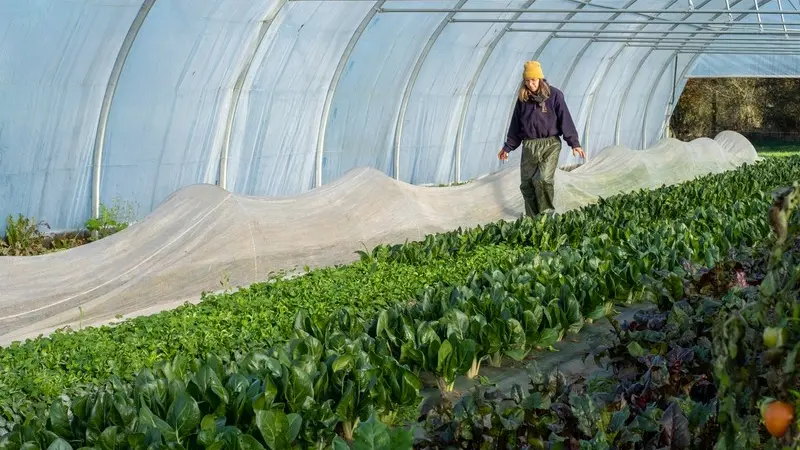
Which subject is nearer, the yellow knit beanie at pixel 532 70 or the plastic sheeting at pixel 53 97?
the plastic sheeting at pixel 53 97

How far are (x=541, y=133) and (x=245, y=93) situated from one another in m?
3.39

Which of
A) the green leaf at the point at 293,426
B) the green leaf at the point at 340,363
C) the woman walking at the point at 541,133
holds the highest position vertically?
the woman walking at the point at 541,133

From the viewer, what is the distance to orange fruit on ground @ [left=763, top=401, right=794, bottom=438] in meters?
1.81

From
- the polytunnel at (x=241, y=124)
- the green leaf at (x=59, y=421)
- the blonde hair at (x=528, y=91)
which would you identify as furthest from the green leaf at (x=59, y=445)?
the blonde hair at (x=528, y=91)

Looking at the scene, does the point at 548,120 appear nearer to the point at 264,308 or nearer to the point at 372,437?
the point at 264,308

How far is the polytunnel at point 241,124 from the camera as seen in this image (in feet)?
24.1

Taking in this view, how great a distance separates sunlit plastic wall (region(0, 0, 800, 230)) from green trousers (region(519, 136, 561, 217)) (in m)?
2.98

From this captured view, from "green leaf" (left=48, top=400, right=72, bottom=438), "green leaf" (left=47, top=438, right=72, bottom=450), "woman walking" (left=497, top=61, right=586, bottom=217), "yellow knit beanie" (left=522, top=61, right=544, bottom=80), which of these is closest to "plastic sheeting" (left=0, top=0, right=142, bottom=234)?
"yellow knit beanie" (left=522, top=61, right=544, bottom=80)

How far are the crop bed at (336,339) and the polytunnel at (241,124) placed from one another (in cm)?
82

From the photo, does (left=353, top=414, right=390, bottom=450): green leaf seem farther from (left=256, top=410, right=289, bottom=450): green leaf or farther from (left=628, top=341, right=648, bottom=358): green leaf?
(left=628, top=341, right=648, bottom=358): green leaf

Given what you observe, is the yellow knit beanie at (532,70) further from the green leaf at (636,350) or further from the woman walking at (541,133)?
the green leaf at (636,350)

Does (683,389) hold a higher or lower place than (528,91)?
lower

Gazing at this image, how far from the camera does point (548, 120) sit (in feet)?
34.3

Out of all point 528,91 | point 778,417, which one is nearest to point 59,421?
point 778,417
